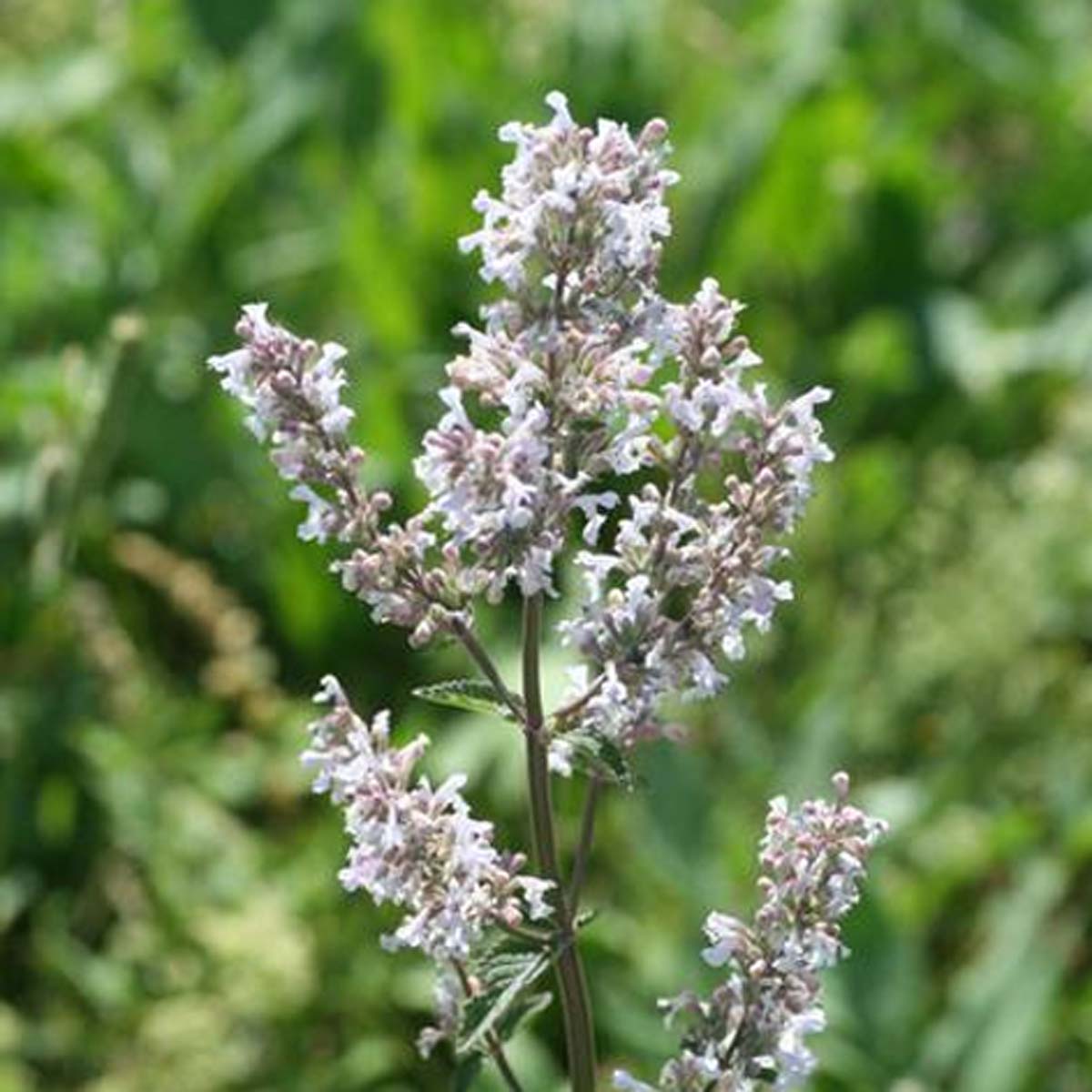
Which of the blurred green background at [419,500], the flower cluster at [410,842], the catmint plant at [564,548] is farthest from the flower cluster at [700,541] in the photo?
the blurred green background at [419,500]

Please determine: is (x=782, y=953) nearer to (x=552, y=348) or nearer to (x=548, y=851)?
(x=548, y=851)

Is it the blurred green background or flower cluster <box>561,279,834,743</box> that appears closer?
flower cluster <box>561,279,834,743</box>

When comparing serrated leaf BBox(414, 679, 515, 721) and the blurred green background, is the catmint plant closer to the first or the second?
serrated leaf BBox(414, 679, 515, 721)

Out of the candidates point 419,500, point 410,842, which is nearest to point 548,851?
point 410,842

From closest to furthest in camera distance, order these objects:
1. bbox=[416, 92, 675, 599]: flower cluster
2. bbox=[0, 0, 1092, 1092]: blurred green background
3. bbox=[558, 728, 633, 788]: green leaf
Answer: bbox=[416, 92, 675, 599]: flower cluster, bbox=[558, 728, 633, 788]: green leaf, bbox=[0, 0, 1092, 1092]: blurred green background

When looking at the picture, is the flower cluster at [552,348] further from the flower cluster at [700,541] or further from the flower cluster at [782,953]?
the flower cluster at [782,953]

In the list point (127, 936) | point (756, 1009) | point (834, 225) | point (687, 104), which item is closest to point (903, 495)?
point (834, 225)

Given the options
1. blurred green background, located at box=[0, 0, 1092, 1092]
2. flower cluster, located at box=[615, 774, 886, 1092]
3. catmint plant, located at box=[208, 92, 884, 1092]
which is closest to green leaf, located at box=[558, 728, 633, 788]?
catmint plant, located at box=[208, 92, 884, 1092]

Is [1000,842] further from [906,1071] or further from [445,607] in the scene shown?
[445,607]
